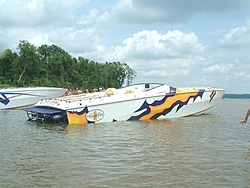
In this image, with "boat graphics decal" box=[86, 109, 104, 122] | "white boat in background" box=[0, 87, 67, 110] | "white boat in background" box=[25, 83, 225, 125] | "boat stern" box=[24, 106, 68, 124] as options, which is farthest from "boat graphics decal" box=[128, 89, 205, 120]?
"white boat in background" box=[0, 87, 67, 110]

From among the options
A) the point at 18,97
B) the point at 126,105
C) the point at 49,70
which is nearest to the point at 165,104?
the point at 126,105

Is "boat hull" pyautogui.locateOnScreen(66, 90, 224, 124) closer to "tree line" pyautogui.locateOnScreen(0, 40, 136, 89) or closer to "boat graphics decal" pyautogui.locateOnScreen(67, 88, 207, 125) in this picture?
"boat graphics decal" pyautogui.locateOnScreen(67, 88, 207, 125)

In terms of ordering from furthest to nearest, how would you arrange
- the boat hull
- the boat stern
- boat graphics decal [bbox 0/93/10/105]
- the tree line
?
the tree line → boat graphics decal [bbox 0/93/10/105] → the boat hull → the boat stern

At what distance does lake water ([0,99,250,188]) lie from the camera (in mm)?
7359

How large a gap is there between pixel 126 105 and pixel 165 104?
2.53 meters

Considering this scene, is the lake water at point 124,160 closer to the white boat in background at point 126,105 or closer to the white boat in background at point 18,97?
the white boat in background at point 126,105

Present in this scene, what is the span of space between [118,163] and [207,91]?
52.1ft

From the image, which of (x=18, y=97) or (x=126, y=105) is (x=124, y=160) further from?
(x=18, y=97)

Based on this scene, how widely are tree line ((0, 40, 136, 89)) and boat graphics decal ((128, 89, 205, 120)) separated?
27.1 m

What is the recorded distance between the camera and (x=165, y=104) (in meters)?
21.5

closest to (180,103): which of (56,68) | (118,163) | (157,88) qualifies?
(157,88)

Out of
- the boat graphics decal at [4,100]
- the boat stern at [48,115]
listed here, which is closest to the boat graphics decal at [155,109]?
the boat stern at [48,115]

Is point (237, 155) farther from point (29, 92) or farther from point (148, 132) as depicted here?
point (29, 92)

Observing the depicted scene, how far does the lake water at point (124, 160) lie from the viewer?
24.1ft
